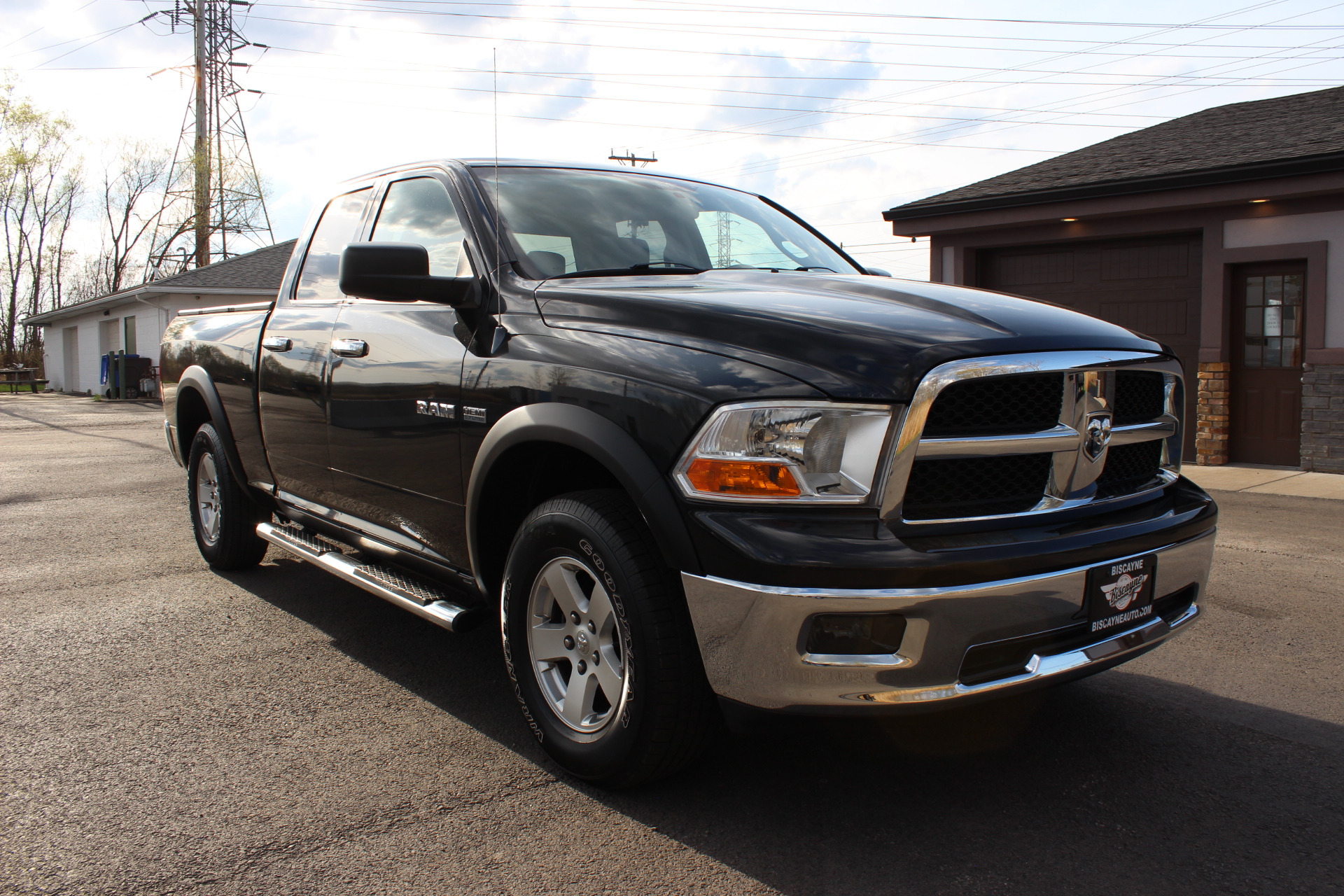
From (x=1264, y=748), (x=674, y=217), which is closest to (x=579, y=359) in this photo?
(x=674, y=217)

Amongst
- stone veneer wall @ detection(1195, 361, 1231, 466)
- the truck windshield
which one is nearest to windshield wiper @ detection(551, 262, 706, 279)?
the truck windshield

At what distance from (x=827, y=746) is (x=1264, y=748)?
54.0 inches

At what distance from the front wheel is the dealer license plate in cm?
99

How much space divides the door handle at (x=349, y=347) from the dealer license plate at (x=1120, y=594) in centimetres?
260

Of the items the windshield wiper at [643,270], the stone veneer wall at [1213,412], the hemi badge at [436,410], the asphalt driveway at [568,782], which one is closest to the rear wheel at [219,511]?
the asphalt driveway at [568,782]

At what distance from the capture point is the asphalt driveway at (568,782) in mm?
2396

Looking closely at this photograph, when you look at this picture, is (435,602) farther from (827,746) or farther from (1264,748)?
(1264,748)

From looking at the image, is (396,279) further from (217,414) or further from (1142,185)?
(1142,185)

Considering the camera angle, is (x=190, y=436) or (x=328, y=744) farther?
(x=190, y=436)

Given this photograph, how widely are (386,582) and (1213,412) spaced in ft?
35.5

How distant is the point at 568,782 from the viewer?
2896 mm

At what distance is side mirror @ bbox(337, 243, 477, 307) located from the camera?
10.1 ft

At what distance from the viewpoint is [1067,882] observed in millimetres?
2326

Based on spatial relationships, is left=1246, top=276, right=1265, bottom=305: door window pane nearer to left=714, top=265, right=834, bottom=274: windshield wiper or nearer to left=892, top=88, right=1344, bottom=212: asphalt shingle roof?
left=892, top=88, right=1344, bottom=212: asphalt shingle roof
